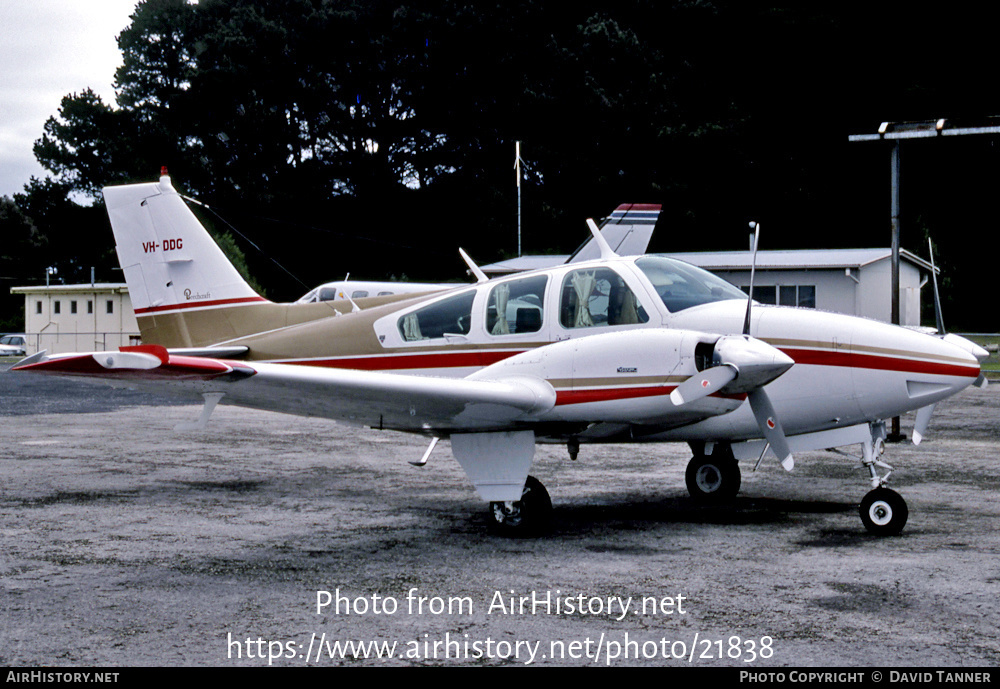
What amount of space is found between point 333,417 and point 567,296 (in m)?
2.38

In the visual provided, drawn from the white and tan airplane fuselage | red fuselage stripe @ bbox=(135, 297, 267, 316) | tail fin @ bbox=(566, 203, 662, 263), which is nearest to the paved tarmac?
the white and tan airplane fuselage

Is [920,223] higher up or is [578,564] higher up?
[920,223]

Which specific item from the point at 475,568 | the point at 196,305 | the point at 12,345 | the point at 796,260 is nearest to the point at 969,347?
the point at 475,568

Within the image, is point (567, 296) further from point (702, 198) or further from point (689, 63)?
point (689, 63)

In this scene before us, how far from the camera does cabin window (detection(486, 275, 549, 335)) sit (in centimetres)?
878

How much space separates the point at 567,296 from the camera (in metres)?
8.65

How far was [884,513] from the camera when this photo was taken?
7754 millimetres

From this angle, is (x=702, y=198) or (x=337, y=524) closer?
(x=337, y=524)

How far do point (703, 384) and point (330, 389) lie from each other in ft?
9.16

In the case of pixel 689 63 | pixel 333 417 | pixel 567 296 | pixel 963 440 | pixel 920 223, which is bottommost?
pixel 963 440

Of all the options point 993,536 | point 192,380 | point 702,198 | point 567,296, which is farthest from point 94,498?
point 702,198

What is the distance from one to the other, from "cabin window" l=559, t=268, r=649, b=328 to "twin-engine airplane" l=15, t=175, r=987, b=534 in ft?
0.04
